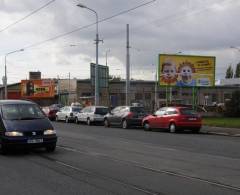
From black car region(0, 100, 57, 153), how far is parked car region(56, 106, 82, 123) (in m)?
26.1

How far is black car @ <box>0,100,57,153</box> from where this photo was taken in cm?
1432

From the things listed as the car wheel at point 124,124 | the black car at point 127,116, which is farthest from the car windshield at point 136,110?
the car wheel at point 124,124

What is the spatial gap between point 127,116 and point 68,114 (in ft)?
36.7

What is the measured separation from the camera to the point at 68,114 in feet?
140

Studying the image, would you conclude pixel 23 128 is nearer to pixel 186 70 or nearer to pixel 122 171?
pixel 122 171

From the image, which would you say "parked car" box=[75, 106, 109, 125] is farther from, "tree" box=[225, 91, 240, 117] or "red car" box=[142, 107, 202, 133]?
"tree" box=[225, 91, 240, 117]

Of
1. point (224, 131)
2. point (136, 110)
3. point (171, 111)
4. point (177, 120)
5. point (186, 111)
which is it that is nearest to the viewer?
point (177, 120)

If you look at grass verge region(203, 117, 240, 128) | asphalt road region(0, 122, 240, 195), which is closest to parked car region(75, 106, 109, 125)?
grass verge region(203, 117, 240, 128)

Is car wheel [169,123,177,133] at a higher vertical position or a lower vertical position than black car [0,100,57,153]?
lower

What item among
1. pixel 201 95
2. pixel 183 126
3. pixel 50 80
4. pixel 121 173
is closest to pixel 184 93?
pixel 201 95

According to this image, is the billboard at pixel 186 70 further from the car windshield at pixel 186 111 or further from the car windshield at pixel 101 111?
the car windshield at pixel 186 111

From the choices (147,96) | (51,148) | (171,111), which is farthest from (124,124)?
(147,96)

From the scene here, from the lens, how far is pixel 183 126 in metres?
27.8

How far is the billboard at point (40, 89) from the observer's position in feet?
257
